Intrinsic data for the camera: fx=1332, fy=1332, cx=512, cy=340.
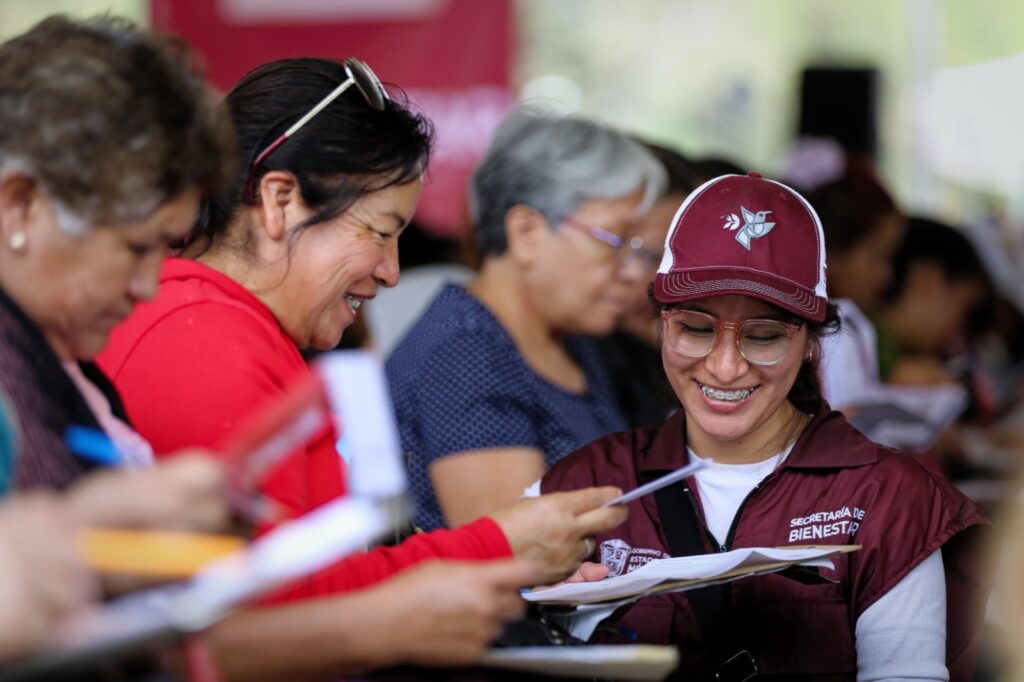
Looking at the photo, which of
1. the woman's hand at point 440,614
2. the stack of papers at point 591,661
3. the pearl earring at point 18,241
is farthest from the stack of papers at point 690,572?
the pearl earring at point 18,241

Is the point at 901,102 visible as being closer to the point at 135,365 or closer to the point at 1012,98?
the point at 1012,98

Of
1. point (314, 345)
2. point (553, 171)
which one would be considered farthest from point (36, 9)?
point (314, 345)

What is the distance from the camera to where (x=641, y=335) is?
4566 millimetres

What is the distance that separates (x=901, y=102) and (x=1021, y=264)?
4.80 meters

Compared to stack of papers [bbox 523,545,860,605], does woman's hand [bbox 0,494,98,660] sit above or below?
above

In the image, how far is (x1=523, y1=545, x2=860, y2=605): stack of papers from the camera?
2.10 meters

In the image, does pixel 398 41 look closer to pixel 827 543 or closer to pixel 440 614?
pixel 827 543

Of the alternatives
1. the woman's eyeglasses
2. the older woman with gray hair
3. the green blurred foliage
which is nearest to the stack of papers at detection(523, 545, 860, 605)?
the woman's eyeglasses

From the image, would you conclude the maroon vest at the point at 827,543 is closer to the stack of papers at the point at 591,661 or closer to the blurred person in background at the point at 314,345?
the blurred person in background at the point at 314,345

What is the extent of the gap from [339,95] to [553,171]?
1.43 metres

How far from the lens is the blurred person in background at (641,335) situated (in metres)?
3.98

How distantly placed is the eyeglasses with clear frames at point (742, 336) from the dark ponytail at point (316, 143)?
2.10 feet

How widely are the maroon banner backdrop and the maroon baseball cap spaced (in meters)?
4.04

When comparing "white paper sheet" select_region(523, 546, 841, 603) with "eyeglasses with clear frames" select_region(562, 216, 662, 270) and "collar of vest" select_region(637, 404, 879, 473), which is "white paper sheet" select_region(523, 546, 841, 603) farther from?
"eyeglasses with clear frames" select_region(562, 216, 662, 270)
